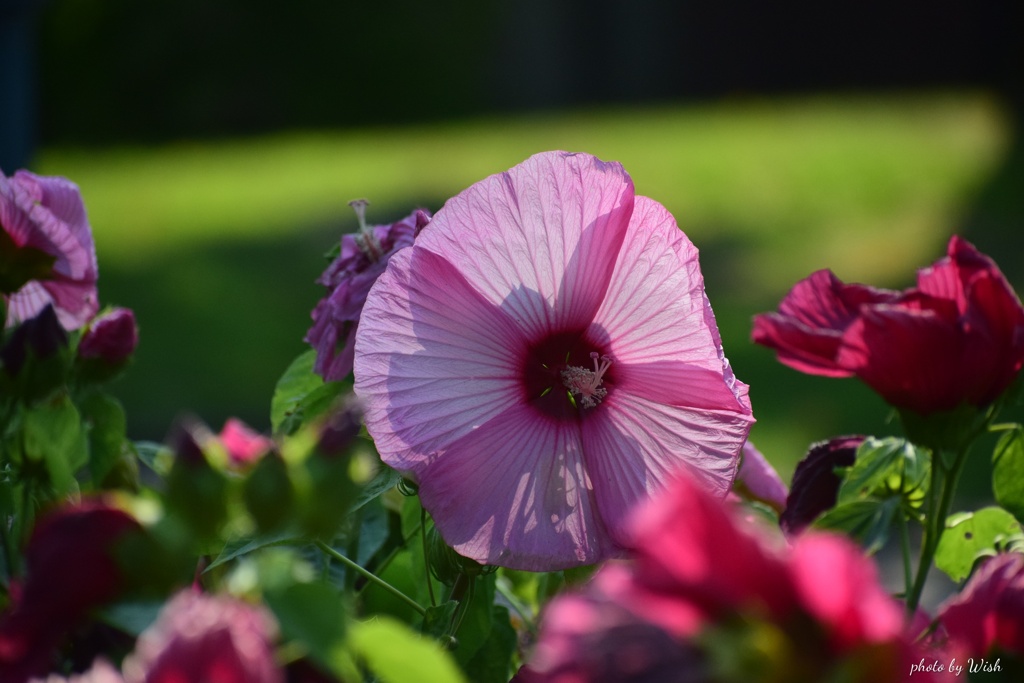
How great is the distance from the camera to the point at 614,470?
444mm

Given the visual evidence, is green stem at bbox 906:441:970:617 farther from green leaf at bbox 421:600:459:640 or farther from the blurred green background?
the blurred green background

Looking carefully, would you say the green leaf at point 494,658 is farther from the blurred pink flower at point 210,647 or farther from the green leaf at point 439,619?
the blurred pink flower at point 210,647

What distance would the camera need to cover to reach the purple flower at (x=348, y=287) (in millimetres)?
493

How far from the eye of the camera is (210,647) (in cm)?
24

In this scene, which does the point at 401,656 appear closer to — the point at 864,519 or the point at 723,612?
the point at 723,612

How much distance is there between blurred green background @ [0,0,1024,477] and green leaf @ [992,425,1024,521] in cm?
256

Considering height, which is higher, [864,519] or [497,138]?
[864,519]

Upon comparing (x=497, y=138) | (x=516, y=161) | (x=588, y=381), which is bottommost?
(x=497, y=138)

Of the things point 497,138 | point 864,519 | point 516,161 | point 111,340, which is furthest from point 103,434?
point 497,138

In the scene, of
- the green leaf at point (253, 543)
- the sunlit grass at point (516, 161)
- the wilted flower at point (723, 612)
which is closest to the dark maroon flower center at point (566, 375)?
the green leaf at point (253, 543)

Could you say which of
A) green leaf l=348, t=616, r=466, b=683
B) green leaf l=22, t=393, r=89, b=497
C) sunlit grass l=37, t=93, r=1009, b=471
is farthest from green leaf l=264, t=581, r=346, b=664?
sunlit grass l=37, t=93, r=1009, b=471

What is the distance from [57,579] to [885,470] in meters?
0.30

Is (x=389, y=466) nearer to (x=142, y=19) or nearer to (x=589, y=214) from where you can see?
(x=589, y=214)

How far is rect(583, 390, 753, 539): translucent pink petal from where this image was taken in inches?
17.0
